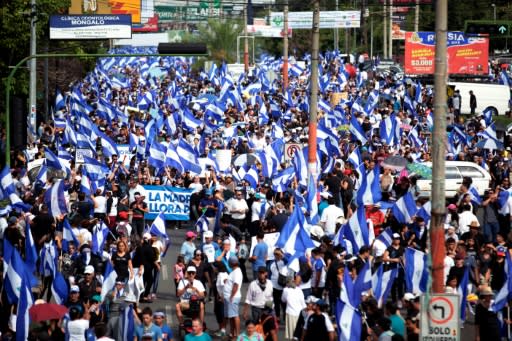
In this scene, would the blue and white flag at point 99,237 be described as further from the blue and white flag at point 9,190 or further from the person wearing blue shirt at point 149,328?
the person wearing blue shirt at point 149,328

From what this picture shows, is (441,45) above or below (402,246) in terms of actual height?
above

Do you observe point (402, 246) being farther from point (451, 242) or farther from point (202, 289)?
point (202, 289)

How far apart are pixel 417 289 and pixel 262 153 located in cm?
1261

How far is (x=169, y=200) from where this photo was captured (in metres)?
29.6

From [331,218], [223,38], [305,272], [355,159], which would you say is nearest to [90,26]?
[355,159]

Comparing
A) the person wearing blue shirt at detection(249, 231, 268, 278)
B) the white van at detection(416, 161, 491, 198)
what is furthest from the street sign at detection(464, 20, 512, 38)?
the person wearing blue shirt at detection(249, 231, 268, 278)

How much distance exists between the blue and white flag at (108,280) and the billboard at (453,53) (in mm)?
41476

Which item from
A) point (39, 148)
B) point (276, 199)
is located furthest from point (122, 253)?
point (39, 148)

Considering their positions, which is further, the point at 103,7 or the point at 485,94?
the point at 103,7

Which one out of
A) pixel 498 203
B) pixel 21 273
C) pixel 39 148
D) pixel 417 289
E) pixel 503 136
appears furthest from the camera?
pixel 503 136

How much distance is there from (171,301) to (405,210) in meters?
4.29

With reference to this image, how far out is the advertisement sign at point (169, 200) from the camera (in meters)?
29.5

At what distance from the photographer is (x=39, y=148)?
3675 cm

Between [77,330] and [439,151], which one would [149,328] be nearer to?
[77,330]
